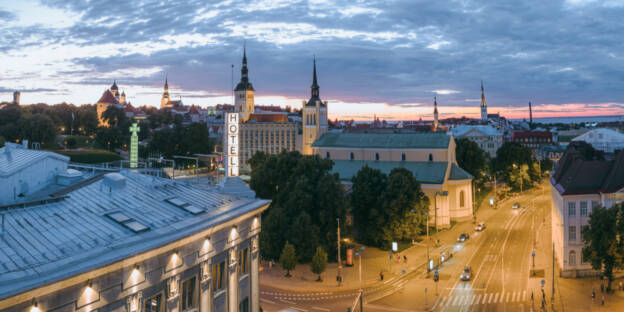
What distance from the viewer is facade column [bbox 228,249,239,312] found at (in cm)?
2628

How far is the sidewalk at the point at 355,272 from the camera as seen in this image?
46178mm

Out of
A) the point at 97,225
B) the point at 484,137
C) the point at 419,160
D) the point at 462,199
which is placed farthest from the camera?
the point at 484,137

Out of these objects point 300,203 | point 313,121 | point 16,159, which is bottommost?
point 300,203

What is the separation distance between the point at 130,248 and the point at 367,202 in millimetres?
44569

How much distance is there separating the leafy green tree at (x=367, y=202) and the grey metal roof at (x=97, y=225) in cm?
3183

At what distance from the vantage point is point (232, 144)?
123 ft

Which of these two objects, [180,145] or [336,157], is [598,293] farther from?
[180,145]

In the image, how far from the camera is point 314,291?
44.8 m

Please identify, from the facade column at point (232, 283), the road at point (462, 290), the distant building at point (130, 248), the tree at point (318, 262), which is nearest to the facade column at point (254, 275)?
the distant building at point (130, 248)

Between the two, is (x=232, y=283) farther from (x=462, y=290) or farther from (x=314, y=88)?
(x=314, y=88)

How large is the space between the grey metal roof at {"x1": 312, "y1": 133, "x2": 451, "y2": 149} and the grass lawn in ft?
178

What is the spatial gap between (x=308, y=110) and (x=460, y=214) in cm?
5731

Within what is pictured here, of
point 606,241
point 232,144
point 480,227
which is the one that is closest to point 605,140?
point 480,227

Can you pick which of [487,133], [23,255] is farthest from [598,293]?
[487,133]
